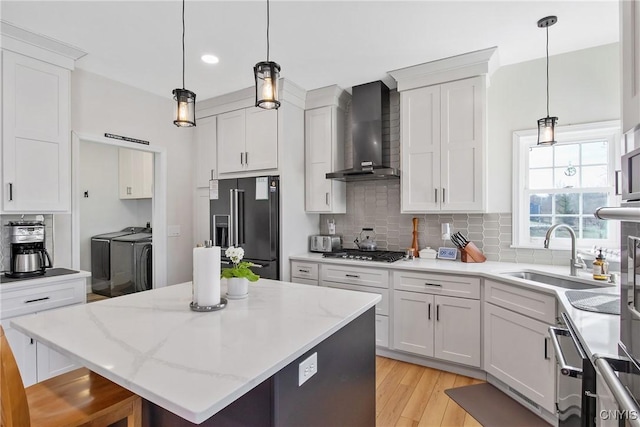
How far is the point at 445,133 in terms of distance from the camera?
297cm

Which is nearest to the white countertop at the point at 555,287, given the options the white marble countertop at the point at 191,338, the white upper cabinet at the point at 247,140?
the white marble countertop at the point at 191,338

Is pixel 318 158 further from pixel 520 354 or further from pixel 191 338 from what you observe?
pixel 191 338

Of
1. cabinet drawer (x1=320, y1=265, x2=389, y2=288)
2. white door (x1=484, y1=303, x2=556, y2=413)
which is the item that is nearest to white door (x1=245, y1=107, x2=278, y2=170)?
cabinet drawer (x1=320, y1=265, x2=389, y2=288)

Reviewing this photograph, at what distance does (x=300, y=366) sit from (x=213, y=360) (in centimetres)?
33

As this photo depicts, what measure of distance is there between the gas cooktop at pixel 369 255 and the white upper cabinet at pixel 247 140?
1129 mm

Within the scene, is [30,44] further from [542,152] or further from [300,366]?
[542,152]

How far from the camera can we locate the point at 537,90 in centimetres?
287

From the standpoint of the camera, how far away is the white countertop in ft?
3.65

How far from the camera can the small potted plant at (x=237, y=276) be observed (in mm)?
1688

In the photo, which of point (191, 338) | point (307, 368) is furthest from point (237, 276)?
point (307, 368)

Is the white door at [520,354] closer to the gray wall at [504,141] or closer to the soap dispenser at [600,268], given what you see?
the soap dispenser at [600,268]

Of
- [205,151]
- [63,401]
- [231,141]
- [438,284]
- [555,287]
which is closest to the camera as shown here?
[63,401]

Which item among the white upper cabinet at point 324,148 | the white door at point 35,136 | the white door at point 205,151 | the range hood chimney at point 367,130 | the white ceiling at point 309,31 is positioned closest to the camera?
the white ceiling at point 309,31

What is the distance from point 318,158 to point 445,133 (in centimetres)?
136
